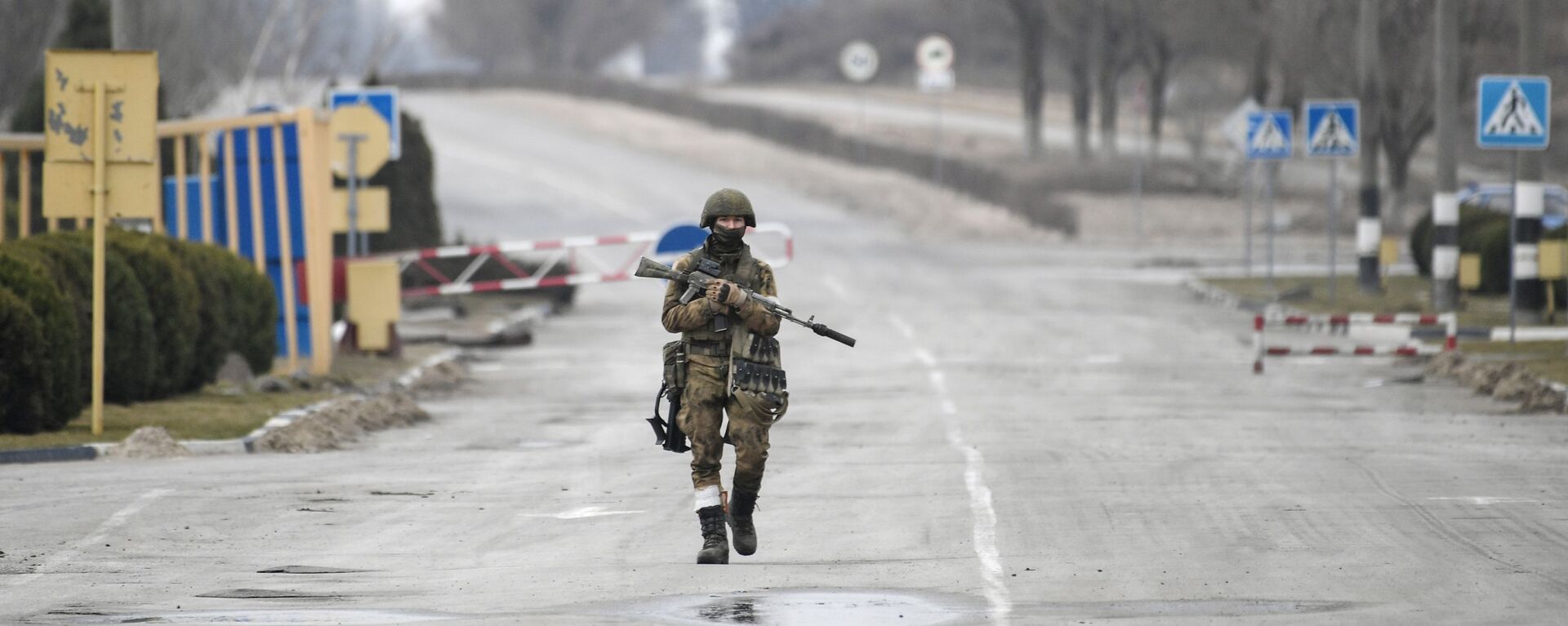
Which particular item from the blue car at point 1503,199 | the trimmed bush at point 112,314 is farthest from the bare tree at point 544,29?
the trimmed bush at point 112,314

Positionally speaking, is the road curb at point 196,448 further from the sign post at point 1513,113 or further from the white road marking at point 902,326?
the sign post at point 1513,113

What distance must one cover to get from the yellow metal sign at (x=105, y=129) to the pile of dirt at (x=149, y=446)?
63.0 inches

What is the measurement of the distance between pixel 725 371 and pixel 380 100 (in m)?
17.8

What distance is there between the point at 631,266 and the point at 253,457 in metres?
25.0

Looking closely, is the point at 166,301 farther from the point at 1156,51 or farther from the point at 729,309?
the point at 1156,51

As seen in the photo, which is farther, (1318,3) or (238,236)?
(1318,3)

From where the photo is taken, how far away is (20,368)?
1628cm

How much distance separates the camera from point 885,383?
71.3ft

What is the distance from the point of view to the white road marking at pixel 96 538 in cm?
1020

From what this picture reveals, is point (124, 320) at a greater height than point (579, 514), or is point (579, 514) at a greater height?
point (124, 320)

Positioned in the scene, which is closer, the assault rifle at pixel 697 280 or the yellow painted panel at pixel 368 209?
the assault rifle at pixel 697 280

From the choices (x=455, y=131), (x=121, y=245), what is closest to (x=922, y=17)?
(x=455, y=131)

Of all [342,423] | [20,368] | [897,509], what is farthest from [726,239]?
[342,423]

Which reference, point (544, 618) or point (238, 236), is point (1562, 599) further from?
point (238, 236)
